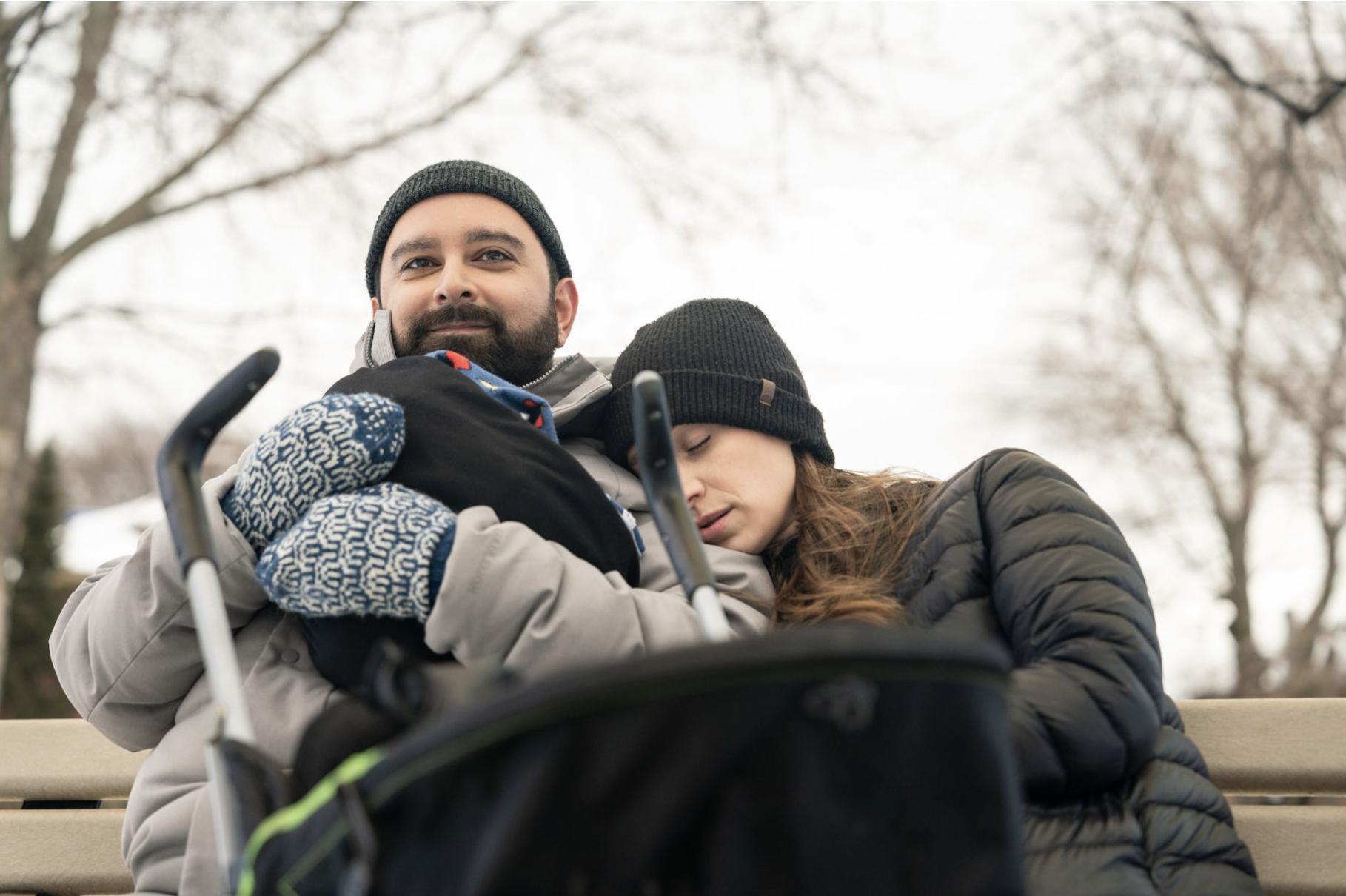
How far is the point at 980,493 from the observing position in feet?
7.23

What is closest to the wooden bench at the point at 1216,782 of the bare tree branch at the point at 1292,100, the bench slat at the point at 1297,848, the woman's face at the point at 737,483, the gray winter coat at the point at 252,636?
the bench slat at the point at 1297,848

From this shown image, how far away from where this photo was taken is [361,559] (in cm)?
160

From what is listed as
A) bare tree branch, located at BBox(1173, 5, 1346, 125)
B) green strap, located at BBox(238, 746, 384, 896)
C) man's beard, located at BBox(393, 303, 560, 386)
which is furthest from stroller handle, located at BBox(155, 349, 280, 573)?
bare tree branch, located at BBox(1173, 5, 1346, 125)

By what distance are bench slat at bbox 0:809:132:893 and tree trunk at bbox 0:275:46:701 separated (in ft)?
14.0

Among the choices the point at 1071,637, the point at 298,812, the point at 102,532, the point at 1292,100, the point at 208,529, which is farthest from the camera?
the point at 102,532

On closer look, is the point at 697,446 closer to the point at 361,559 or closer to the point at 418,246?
the point at 418,246

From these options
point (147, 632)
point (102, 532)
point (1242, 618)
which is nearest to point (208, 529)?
point (147, 632)

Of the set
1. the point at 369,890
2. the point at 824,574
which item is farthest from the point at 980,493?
the point at 369,890

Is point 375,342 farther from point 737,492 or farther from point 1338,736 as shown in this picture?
point 1338,736

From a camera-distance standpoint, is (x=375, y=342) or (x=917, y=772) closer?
(x=917, y=772)

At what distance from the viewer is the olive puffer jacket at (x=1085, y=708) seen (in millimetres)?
1733

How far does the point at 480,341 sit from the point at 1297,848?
5.94 feet

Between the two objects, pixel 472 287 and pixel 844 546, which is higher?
pixel 472 287

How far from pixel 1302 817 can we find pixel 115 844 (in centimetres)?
231
